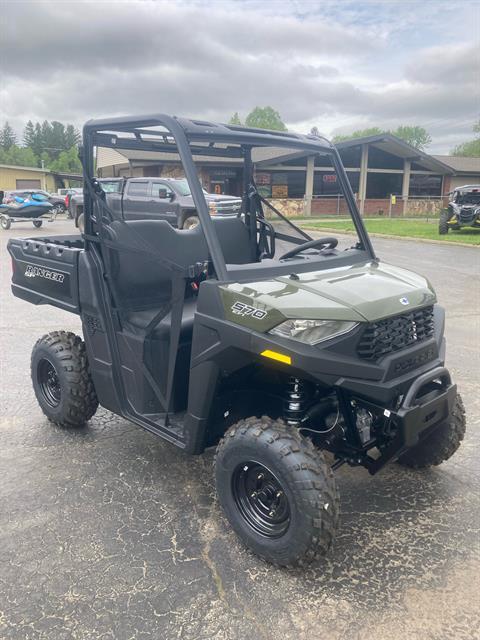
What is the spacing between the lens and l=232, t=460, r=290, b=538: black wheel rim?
256cm

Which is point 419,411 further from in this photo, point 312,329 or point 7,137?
point 7,137

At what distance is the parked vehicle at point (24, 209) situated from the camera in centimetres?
2173

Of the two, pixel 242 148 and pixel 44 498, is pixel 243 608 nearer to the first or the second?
pixel 44 498

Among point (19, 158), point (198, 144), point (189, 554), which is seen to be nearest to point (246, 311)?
point (198, 144)

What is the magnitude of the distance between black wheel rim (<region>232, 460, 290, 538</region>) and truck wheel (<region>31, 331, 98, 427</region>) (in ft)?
Result: 5.01

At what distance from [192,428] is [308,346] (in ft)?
2.74

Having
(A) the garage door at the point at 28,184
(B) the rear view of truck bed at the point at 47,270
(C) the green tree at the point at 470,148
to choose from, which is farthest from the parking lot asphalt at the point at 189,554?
(C) the green tree at the point at 470,148

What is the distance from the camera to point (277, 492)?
8.46 ft

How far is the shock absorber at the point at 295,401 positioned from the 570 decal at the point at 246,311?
17.6 inches

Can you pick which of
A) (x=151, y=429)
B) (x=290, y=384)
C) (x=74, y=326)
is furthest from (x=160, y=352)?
(x=74, y=326)

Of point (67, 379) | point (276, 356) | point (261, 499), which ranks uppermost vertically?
point (276, 356)

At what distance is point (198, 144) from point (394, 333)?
1409 mm

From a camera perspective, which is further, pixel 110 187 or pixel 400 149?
pixel 400 149

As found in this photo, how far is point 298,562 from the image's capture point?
8.05ft
